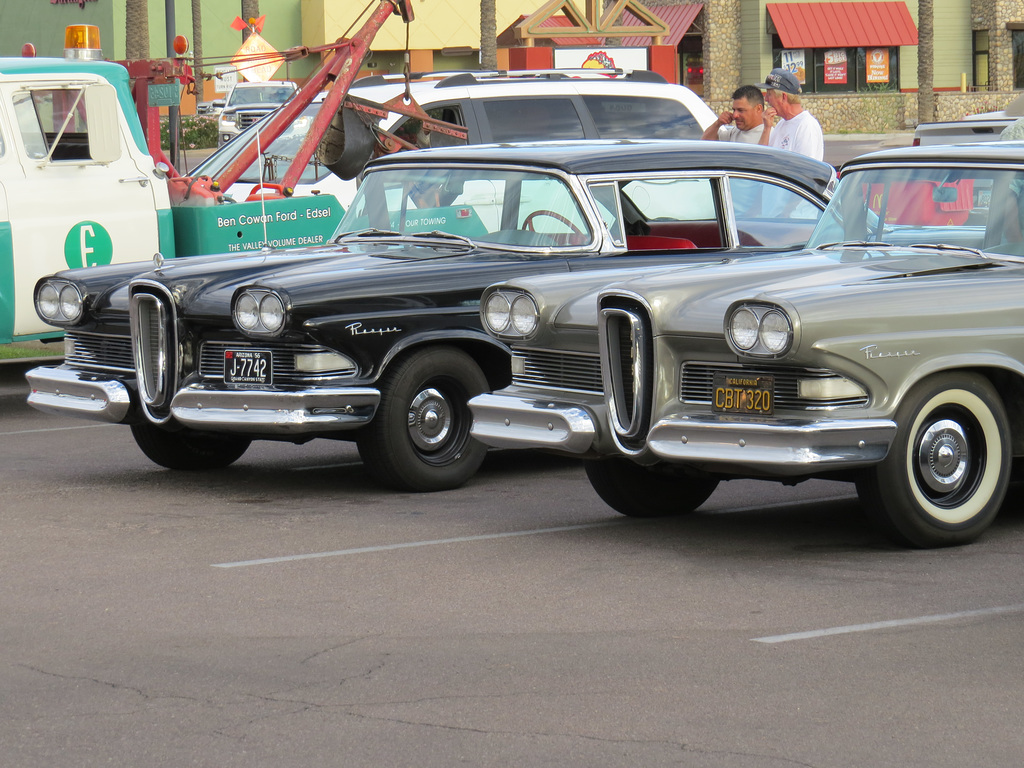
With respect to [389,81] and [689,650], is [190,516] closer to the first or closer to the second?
[689,650]

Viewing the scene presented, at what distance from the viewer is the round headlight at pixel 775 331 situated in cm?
620

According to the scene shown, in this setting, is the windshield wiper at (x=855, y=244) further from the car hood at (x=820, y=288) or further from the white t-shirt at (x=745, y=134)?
the white t-shirt at (x=745, y=134)

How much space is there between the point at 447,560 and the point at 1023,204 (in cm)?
288

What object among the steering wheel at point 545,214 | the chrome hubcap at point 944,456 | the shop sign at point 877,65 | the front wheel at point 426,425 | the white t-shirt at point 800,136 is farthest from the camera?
the shop sign at point 877,65

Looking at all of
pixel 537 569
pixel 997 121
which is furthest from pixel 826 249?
pixel 997 121

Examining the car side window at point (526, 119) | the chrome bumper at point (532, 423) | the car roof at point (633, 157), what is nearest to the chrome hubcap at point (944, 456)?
the chrome bumper at point (532, 423)

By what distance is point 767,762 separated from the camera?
428 centimetres

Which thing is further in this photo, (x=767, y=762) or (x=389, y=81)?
(x=389, y=81)

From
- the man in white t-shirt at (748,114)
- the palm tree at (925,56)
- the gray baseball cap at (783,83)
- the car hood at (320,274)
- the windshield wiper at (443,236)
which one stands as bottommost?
the car hood at (320,274)

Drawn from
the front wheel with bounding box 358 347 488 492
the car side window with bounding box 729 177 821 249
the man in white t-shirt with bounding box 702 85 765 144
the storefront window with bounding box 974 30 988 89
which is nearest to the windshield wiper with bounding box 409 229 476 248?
the front wheel with bounding box 358 347 488 492

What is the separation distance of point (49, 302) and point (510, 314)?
9.93 feet

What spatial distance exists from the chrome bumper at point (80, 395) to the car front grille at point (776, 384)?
3.18 meters

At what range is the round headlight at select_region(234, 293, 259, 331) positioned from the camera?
308 inches

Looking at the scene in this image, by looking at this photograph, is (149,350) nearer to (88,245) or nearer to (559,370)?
(559,370)
